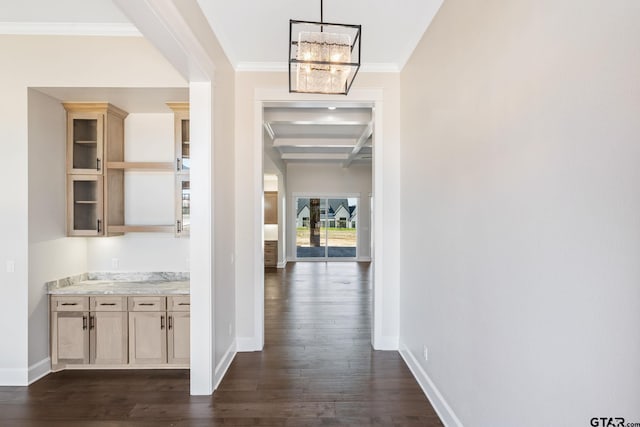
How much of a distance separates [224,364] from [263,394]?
0.59 metres

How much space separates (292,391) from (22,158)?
127 inches

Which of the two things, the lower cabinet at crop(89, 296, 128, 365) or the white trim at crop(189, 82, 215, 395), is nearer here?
the white trim at crop(189, 82, 215, 395)

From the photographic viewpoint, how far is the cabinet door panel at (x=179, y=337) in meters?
3.25

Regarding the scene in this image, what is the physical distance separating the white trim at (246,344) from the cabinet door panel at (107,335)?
114cm

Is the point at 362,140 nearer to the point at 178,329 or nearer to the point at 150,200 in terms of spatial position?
the point at 150,200

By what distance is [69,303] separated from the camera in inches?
126

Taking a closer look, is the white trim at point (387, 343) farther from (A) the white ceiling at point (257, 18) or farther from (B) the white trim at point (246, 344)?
(A) the white ceiling at point (257, 18)

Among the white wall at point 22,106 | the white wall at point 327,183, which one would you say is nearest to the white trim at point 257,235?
the white wall at point 22,106

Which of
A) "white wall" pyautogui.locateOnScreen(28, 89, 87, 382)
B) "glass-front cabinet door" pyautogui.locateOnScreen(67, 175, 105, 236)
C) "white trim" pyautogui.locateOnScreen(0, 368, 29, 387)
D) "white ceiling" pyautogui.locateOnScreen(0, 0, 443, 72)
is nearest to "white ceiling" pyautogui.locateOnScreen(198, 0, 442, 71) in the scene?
"white ceiling" pyautogui.locateOnScreen(0, 0, 443, 72)

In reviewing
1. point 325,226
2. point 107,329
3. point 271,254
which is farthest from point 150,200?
point 325,226

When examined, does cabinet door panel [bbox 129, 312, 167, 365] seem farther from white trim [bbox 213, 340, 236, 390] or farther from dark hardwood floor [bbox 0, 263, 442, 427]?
white trim [bbox 213, 340, 236, 390]

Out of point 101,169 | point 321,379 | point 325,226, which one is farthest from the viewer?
point 325,226

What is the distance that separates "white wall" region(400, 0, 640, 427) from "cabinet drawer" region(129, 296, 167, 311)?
8.46ft

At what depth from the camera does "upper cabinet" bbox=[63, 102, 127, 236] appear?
3.43m
